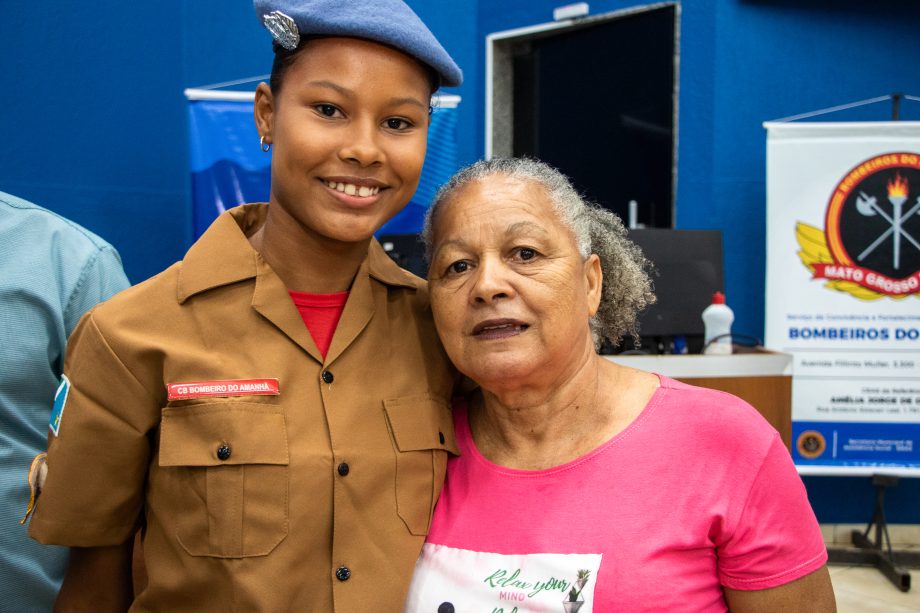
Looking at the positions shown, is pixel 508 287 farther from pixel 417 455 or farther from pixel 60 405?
pixel 60 405

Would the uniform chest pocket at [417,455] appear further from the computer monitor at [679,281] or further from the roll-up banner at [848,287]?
the roll-up banner at [848,287]

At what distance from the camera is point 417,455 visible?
4.68 feet

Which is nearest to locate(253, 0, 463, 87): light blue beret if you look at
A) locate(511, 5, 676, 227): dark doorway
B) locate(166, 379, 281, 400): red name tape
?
locate(166, 379, 281, 400): red name tape

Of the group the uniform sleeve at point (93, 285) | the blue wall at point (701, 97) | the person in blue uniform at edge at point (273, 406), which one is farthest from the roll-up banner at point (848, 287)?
the uniform sleeve at point (93, 285)

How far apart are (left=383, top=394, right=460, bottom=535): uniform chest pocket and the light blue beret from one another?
625mm

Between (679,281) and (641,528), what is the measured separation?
7.18 feet

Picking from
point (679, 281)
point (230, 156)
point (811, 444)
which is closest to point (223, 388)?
point (679, 281)

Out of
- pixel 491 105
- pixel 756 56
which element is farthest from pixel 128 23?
pixel 756 56

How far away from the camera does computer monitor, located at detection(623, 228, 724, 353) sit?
3.31m

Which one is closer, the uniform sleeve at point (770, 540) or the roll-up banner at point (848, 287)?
the uniform sleeve at point (770, 540)

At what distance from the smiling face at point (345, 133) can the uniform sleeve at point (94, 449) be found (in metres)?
0.39

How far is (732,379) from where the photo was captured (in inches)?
124

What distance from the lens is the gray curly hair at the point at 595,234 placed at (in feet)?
5.08

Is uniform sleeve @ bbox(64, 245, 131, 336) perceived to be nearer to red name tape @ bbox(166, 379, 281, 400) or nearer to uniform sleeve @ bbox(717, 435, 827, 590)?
red name tape @ bbox(166, 379, 281, 400)
